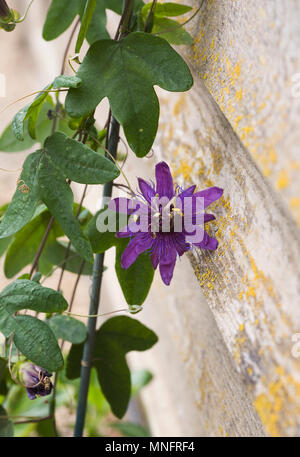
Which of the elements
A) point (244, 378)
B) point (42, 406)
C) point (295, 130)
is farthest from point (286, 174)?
point (42, 406)

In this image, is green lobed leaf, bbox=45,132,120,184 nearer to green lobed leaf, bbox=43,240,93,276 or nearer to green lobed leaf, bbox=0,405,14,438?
green lobed leaf, bbox=43,240,93,276

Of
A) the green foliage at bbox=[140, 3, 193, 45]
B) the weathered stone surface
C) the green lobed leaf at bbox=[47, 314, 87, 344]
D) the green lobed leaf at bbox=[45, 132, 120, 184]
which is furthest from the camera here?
the green lobed leaf at bbox=[47, 314, 87, 344]

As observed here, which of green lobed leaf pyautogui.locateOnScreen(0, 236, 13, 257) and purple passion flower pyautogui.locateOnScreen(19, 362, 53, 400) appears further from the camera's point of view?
green lobed leaf pyautogui.locateOnScreen(0, 236, 13, 257)

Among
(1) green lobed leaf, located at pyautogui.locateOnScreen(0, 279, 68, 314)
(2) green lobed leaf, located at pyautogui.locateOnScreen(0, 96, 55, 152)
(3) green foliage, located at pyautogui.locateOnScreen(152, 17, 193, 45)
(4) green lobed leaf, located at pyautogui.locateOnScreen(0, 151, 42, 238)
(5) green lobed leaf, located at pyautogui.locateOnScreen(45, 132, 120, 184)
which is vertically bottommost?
(1) green lobed leaf, located at pyautogui.locateOnScreen(0, 279, 68, 314)

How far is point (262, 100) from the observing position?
1.36ft

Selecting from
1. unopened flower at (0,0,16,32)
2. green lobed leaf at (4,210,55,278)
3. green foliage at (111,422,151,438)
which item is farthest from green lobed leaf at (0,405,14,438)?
green foliage at (111,422,151,438)

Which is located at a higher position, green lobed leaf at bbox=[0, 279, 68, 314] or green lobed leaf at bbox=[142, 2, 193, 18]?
green lobed leaf at bbox=[142, 2, 193, 18]

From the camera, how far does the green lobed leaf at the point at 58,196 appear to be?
0.54m

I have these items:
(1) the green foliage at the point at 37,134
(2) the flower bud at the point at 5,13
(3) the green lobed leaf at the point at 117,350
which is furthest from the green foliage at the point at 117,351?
(2) the flower bud at the point at 5,13

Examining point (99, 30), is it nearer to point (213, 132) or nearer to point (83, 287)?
point (213, 132)

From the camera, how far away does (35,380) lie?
59 centimetres

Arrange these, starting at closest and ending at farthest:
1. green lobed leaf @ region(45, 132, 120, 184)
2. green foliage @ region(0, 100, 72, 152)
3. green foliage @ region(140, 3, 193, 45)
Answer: green lobed leaf @ region(45, 132, 120, 184), green foliage @ region(140, 3, 193, 45), green foliage @ region(0, 100, 72, 152)

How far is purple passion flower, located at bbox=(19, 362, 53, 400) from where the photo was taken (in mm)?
581

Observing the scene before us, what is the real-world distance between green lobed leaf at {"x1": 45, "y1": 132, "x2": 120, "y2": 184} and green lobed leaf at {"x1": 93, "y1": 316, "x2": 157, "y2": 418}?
0.29 metres
